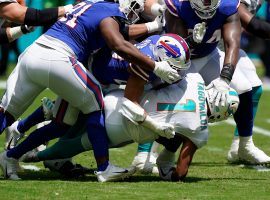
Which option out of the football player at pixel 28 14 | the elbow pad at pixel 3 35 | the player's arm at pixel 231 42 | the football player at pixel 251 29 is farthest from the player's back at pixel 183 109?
the elbow pad at pixel 3 35

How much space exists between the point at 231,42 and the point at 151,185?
1.28 m

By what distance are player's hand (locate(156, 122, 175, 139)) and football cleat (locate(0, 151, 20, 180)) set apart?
3.49ft

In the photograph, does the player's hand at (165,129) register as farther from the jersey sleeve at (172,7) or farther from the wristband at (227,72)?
the jersey sleeve at (172,7)

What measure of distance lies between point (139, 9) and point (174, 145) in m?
1.02

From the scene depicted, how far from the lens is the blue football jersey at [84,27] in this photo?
6.27 m

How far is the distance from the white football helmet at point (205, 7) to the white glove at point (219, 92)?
1.84 feet

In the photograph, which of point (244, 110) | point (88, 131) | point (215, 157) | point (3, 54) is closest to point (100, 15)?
point (88, 131)

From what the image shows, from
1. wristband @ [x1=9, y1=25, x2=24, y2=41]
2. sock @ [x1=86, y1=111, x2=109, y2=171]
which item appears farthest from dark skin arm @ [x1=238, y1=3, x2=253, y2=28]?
wristband @ [x1=9, y1=25, x2=24, y2=41]

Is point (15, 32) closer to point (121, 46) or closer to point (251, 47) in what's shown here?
point (121, 46)

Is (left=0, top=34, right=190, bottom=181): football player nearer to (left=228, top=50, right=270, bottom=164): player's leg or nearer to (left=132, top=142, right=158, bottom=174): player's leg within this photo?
(left=132, top=142, right=158, bottom=174): player's leg

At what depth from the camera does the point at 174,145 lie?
21.7 ft

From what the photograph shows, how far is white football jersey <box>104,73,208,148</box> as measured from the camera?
6340 mm

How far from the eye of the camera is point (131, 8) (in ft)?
21.6

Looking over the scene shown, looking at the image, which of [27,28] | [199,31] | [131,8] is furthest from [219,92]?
[27,28]
